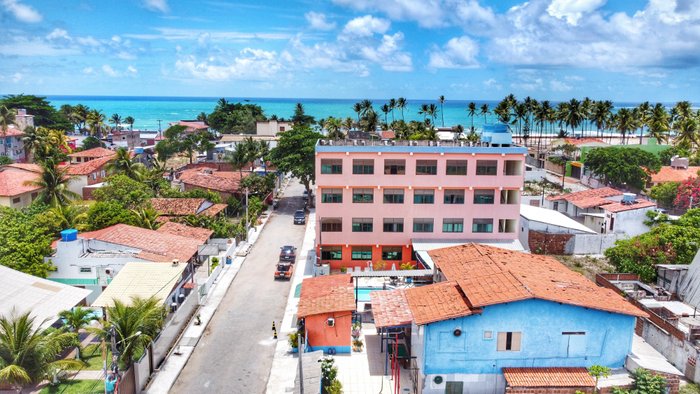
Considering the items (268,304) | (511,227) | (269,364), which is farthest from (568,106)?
(269,364)

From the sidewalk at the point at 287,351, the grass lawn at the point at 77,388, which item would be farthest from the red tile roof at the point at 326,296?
the grass lawn at the point at 77,388

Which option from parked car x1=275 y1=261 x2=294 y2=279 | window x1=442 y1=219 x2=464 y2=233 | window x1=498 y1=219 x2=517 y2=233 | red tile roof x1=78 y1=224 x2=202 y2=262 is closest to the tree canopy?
window x1=498 y1=219 x2=517 y2=233

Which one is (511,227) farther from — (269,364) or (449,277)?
(269,364)

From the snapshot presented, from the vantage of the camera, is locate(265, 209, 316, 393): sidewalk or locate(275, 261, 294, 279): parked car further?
locate(275, 261, 294, 279): parked car

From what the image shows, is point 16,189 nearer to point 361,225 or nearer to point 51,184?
point 51,184

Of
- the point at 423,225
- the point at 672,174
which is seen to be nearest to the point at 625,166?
the point at 672,174

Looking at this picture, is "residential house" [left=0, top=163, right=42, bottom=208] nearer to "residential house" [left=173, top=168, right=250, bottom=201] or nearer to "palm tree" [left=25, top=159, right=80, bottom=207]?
"palm tree" [left=25, top=159, right=80, bottom=207]
